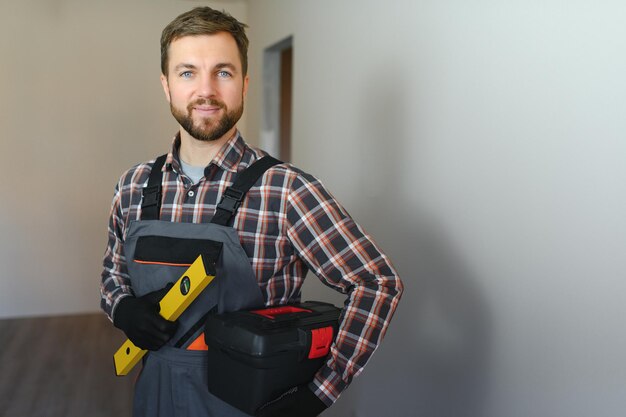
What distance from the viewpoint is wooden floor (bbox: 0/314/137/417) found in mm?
2938

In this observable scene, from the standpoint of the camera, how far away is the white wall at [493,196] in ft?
4.26

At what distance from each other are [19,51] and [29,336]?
1.98 m

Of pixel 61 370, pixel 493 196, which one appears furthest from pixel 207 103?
pixel 61 370

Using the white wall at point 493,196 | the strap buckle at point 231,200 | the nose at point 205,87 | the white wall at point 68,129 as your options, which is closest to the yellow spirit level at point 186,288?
the strap buckle at point 231,200

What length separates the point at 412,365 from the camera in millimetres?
2029

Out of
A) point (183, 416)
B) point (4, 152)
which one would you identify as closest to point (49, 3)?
point (4, 152)

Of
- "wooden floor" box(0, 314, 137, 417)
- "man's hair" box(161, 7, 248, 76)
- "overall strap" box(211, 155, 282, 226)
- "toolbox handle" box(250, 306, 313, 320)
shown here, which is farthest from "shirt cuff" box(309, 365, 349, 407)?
"wooden floor" box(0, 314, 137, 417)

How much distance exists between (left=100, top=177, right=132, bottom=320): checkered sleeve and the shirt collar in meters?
0.15

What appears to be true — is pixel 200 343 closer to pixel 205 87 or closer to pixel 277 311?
pixel 277 311

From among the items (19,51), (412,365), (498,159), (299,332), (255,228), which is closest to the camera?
(299,332)

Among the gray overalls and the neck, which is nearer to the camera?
the gray overalls

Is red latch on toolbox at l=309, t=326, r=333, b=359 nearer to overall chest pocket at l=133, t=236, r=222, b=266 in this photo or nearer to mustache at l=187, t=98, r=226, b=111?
overall chest pocket at l=133, t=236, r=222, b=266

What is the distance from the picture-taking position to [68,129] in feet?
14.9

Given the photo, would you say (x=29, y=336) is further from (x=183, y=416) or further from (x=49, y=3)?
(x=183, y=416)
